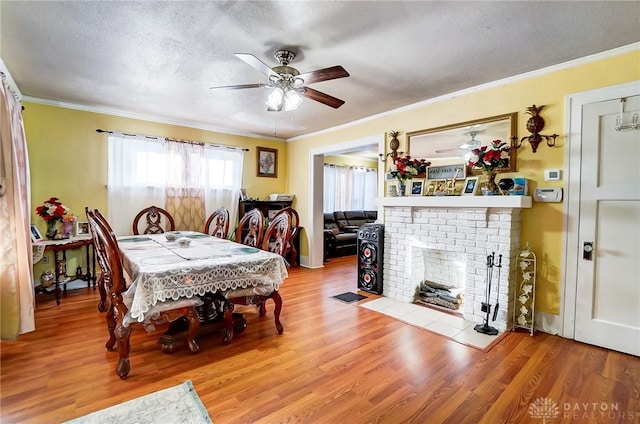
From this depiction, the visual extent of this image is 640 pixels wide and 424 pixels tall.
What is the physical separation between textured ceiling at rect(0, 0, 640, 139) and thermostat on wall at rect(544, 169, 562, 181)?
950 mm

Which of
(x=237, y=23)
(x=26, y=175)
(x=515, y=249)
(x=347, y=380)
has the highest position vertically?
(x=237, y=23)

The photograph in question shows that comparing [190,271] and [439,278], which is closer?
[190,271]

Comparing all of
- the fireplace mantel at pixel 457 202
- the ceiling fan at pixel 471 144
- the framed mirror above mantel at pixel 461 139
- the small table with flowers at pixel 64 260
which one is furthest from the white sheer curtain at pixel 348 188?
the small table with flowers at pixel 64 260

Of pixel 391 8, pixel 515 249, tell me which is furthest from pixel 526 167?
pixel 391 8

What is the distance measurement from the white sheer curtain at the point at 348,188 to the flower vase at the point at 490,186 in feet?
14.7

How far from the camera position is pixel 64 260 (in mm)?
3625

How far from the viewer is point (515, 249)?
2.82 meters

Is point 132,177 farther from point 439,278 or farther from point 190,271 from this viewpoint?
point 439,278

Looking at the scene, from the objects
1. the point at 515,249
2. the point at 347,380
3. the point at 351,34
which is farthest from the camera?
the point at 515,249

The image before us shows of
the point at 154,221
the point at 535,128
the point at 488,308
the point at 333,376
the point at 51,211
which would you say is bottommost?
the point at 333,376

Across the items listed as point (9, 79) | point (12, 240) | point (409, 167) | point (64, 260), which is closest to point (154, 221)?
point (64, 260)

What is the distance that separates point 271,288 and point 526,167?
267 centimetres

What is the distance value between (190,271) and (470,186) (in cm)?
276

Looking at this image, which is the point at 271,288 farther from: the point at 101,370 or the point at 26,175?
the point at 26,175
